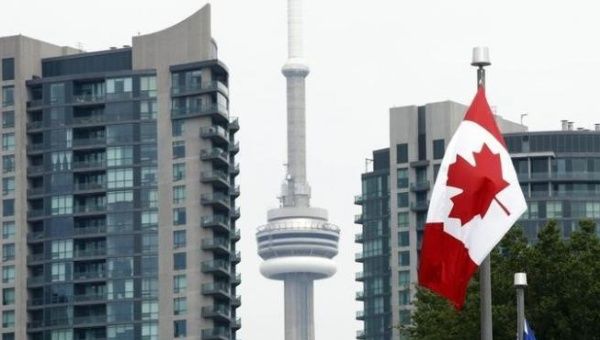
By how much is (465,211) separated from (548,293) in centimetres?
6159

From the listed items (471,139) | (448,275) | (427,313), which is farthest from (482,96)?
(427,313)

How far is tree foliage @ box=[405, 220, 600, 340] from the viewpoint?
98312mm

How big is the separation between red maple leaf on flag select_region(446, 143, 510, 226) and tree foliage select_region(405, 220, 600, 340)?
58440 millimetres

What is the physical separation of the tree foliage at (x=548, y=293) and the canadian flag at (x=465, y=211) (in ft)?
191

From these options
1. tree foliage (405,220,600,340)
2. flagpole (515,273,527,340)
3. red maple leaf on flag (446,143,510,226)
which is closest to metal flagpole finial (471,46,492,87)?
red maple leaf on flag (446,143,510,226)

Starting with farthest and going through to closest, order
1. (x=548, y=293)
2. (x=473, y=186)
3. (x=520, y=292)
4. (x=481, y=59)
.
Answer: (x=548, y=293) < (x=520, y=292) < (x=481, y=59) < (x=473, y=186)

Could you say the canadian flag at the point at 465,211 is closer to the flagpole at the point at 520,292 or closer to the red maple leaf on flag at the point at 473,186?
the red maple leaf on flag at the point at 473,186

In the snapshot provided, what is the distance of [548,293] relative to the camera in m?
100

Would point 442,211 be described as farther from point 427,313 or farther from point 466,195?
point 427,313

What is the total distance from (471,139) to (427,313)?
6805 centimetres

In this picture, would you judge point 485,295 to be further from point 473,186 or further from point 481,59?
point 481,59

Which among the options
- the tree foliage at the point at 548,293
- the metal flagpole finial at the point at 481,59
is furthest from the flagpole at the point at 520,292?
the tree foliage at the point at 548,293

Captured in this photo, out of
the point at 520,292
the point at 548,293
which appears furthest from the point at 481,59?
the point at 548,293

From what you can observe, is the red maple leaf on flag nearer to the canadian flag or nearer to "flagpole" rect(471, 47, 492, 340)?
the canadian flag
